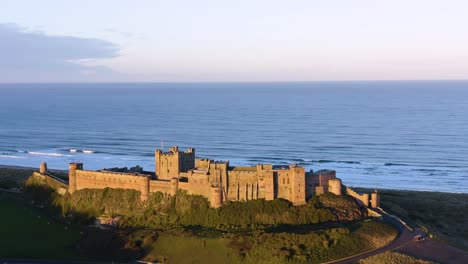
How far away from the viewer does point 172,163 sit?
81750 millimetres

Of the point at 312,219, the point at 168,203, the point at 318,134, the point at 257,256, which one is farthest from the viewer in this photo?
the point at 318,134

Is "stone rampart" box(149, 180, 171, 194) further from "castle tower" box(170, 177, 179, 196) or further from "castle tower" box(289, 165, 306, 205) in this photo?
"castle tower" box(289, 165, 306, 205)

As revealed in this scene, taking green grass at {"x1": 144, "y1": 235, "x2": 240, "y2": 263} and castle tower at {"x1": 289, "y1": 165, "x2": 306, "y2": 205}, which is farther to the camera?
castle tower at {"x1": 289, "y1": 165, "x2": 306, "y2": 205}

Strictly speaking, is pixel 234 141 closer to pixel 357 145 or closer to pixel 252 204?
pixel 357 145

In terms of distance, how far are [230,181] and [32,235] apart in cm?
2549

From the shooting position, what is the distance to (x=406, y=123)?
194 m

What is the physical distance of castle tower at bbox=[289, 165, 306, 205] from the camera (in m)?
72.0

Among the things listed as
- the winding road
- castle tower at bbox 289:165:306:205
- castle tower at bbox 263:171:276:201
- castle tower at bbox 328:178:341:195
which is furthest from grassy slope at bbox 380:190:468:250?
castle tower at bbox 263:171:276:201

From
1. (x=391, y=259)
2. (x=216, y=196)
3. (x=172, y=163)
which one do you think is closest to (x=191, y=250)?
(x=216, y=196)

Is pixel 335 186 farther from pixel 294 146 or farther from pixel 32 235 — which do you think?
pixel 294 146

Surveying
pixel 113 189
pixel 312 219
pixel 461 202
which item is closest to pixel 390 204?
pixel 461 202

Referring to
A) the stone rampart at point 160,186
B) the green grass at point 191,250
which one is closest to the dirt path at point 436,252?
the green grass at point 191,250

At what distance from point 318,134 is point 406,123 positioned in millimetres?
37528

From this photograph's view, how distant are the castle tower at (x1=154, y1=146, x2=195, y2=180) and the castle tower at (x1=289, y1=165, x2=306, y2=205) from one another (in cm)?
1629
